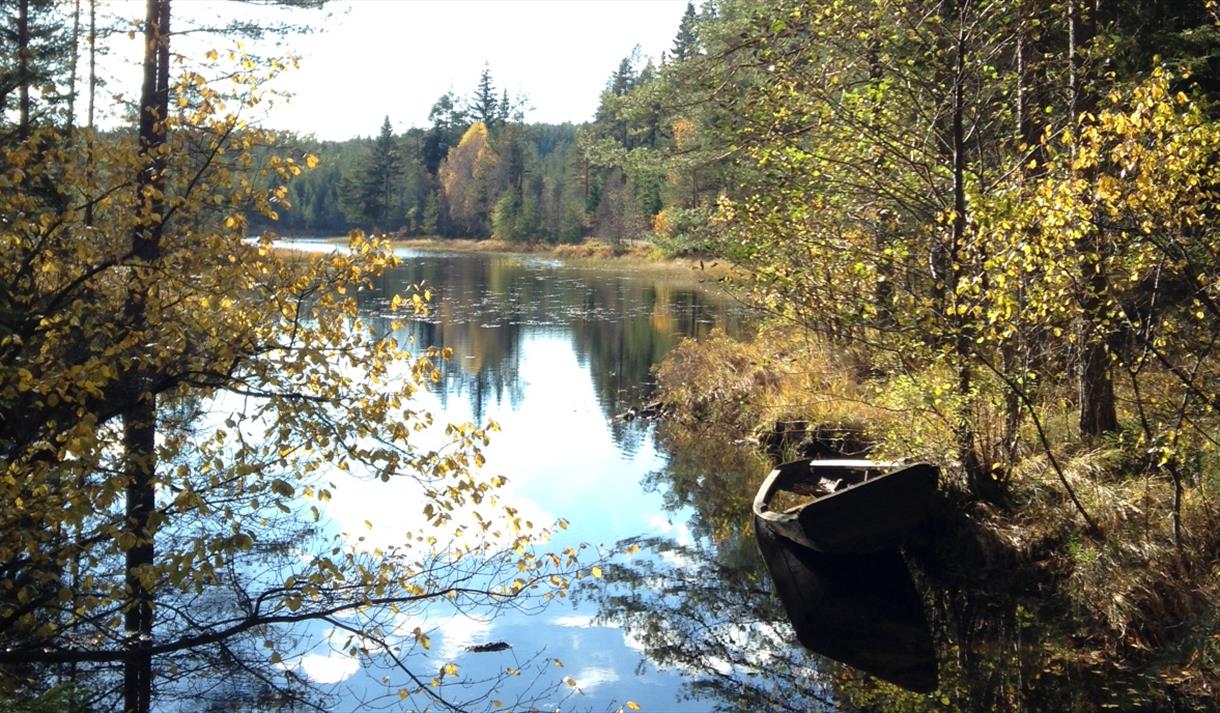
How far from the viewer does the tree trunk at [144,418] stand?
16.5 feet

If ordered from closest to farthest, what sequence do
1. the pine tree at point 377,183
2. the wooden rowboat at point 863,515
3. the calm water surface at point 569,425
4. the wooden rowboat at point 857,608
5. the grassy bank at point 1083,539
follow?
the grassy bank at point 1083,539
the wooden rowboat at point 857,608
the calm water surface at point 569,425
the wooden rowboat at point 863,515
the pine tree at point 377,183

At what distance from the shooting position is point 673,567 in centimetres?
1062

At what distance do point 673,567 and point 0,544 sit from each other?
274 inches

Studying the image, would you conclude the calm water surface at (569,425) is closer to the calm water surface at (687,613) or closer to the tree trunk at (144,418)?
the calm water surface at (687,613)

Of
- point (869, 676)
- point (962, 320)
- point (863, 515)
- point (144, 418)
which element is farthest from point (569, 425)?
point (144, 418)

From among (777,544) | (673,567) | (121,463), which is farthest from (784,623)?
(121,463)

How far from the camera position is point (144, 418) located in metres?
7.28

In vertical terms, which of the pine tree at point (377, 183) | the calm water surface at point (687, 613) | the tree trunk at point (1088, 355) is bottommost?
the calm water surface at point (687, 613)

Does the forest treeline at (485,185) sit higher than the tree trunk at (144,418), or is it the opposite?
the forest treeline at (485,185)

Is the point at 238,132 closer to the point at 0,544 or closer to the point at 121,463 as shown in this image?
the point at 121,463

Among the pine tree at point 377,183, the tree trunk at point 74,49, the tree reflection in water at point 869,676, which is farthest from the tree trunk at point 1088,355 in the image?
the pine tree at point 377,183

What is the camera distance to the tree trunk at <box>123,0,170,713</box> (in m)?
5.04

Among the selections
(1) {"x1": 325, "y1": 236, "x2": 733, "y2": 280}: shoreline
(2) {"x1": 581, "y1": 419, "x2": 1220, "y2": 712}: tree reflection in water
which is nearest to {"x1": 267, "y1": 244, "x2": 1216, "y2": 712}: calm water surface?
(2) {"x1": 581, "y1": 419, "x2": 1220, "y2": 712}: tree reflection in water

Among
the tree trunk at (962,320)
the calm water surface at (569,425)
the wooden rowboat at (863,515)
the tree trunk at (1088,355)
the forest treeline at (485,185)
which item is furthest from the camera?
the forest treeline at (485,185)
